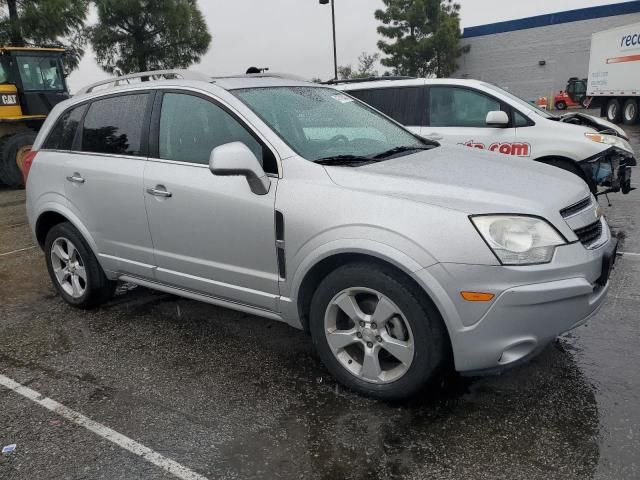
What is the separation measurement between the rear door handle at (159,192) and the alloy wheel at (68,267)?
1146 millimetres

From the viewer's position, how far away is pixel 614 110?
2200cm

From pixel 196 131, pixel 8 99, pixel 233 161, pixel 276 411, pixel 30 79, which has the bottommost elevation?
pixel 276 411

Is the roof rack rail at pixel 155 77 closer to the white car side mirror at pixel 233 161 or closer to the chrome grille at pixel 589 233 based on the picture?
the white car side mirror at pixel 233 161

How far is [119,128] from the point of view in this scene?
405 centimetres

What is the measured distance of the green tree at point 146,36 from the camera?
1367 inches

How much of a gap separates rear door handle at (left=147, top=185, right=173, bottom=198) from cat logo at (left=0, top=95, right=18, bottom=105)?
10.7 meters

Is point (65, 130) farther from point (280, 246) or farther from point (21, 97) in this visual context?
point (21, 97)

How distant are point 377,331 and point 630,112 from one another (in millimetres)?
22262

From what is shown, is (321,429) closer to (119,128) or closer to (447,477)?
(447,477)

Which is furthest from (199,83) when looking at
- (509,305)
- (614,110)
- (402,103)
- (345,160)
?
(614,110)

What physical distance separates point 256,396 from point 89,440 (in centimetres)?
88

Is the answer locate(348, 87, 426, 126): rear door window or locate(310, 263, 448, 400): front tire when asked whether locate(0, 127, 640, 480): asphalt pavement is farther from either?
locate(348, 87, 426, 126): rear door window

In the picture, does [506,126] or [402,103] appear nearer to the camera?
[506,126]

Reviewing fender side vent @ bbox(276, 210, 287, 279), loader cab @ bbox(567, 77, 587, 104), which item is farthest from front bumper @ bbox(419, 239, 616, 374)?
loader cab @ bbox(567, 77, 587, 104)
